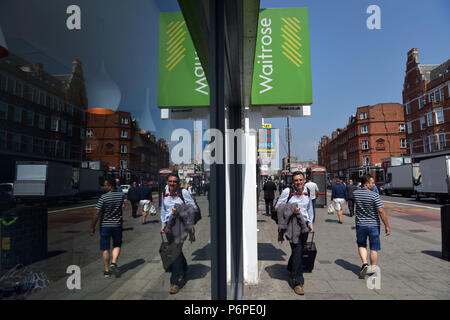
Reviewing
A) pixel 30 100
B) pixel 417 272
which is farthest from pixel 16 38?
pixel 417 272

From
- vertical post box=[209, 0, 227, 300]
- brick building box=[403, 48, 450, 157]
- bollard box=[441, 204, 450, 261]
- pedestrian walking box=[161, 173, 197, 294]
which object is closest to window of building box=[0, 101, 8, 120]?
pedestrian walking box=[161, 173, 197, 294]

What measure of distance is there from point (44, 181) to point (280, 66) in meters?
4.16

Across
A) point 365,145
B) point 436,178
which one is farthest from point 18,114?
point 365,145

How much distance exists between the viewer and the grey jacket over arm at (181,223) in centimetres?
174

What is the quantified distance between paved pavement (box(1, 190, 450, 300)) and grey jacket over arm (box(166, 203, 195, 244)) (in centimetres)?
10

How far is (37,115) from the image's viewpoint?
2.51 feet

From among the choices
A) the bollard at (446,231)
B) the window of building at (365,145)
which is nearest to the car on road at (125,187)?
the bollard at (446,231)

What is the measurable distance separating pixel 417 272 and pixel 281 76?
427 centimetres

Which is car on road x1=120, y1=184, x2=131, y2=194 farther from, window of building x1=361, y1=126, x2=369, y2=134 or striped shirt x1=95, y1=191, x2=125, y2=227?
window of building x1=361, y1=126, x2=369, y2=134

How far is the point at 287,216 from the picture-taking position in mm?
4254

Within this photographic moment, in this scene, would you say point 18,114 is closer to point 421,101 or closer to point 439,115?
point 439,115

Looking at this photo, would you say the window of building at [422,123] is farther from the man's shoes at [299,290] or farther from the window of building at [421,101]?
the man's shoes at [299,290]

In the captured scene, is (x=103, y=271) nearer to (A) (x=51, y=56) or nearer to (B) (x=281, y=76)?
(A) (x=51, y=56)

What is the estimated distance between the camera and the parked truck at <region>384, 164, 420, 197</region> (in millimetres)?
24531
